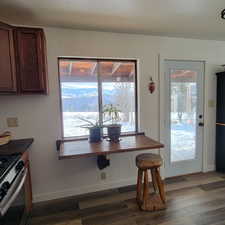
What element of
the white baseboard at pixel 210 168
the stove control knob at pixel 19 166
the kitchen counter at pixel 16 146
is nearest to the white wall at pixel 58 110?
the kitchen counter at pixel 16 146

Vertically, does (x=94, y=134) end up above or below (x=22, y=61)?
below

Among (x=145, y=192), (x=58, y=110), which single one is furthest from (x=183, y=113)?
(x=58, y=110)

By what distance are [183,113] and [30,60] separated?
2471 millimetres

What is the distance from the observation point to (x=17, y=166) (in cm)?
150

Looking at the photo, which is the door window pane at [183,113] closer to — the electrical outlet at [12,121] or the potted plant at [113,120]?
the potted plant at [113,120]

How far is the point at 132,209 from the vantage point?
211cm

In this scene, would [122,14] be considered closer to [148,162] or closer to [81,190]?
[148,162]

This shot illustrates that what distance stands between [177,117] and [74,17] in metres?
2.18

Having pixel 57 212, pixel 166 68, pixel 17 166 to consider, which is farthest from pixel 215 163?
pixel 17 166

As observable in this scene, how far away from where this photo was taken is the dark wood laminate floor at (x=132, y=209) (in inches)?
75.3

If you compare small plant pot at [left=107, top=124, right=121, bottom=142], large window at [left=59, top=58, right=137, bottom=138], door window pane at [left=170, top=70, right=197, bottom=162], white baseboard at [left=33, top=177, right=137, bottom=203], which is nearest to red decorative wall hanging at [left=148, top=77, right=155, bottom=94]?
large window at [left=59, top=58, right=137, bottom=138]

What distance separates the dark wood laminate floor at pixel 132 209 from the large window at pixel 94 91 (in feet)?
3.14

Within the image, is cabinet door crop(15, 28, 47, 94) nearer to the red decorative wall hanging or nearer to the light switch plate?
the red decorative wall hanging

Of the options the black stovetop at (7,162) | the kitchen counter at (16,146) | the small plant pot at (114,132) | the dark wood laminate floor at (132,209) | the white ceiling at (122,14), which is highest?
the white ceiling at (122,14)
